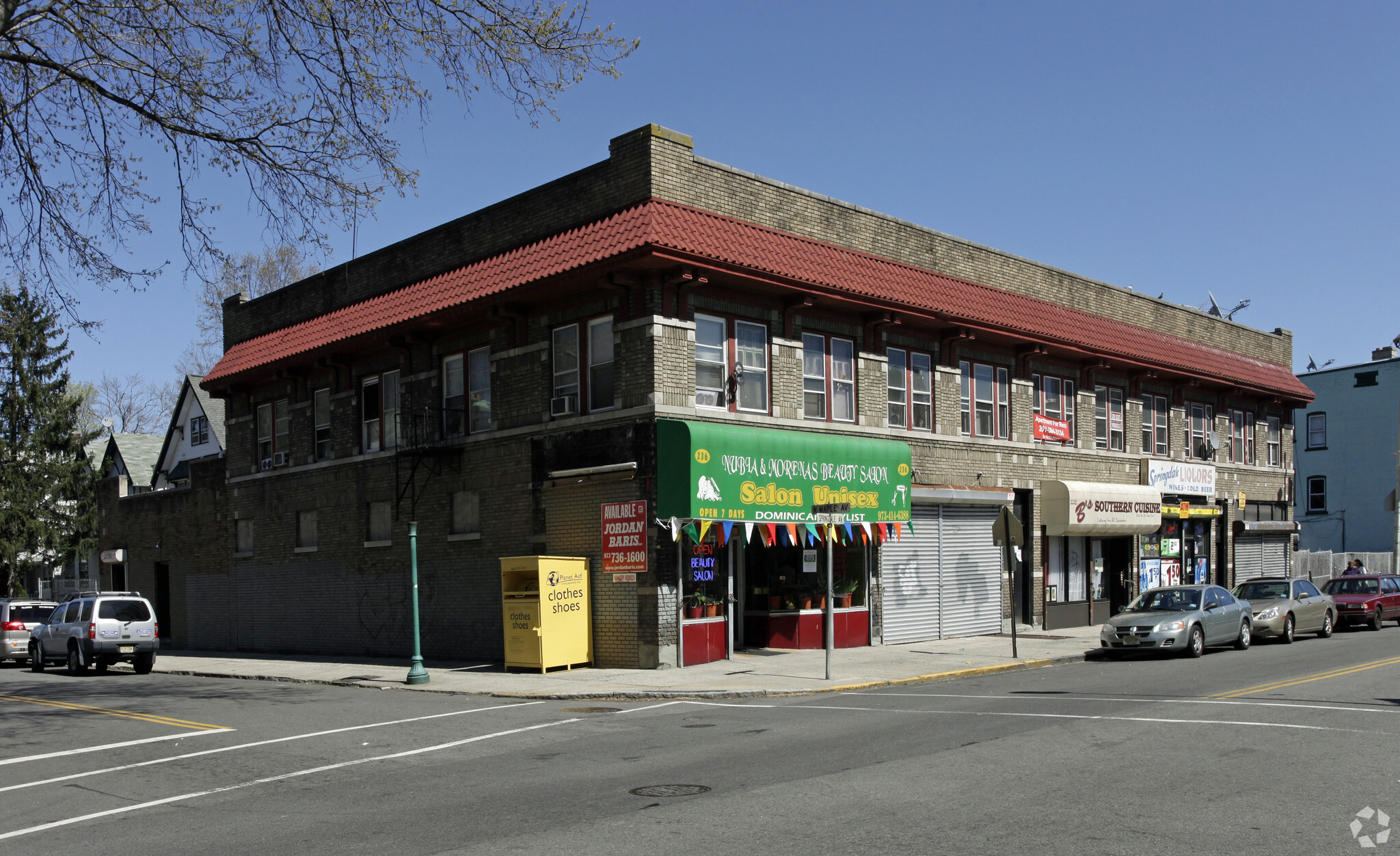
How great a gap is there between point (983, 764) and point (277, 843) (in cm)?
583

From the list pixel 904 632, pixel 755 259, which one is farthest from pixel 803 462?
pixel 904 632

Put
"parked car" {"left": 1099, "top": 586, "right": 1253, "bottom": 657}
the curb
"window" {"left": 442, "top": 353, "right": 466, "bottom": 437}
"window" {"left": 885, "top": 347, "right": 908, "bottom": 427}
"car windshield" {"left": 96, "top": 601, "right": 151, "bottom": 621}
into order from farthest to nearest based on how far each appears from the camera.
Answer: "car windshield" {"left": 96, "top": 601, "right": 151, "bottom": 621} < "window" {"left": 885, "top": 347, "right": 908, "bottom": 427} < "window" {"left": 442, "top": 353, "right": 466, "bottom": 437} < "parked car" {"left": 1099, "top": 586, "right": 1253, "bottom": 657} < the curb

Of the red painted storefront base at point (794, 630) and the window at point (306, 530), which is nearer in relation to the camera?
the red painted storefront base at point (794, 630)

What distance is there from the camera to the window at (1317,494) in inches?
2125

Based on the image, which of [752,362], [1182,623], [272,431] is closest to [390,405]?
[272,431]

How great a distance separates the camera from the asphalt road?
7605 mm

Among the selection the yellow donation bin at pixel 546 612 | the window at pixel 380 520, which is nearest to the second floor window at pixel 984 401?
the yellow donation bin at pixel 546 612

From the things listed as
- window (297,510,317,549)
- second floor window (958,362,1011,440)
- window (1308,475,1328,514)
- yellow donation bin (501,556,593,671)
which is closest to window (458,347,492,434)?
yellow donation bin (501,556,593,671)

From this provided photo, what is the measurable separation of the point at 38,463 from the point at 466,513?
32.9 metres

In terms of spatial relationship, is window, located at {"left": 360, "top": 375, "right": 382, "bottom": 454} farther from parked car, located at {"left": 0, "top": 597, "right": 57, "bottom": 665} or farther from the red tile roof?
parked car, located at {"left": 0, "top": 597, "right": 57, "bottom": 665}

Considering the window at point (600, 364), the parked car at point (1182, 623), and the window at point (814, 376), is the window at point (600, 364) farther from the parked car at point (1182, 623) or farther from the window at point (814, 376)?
the parked car at point (1182, 623)

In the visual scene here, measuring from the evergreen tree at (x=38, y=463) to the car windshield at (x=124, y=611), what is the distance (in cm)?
2344

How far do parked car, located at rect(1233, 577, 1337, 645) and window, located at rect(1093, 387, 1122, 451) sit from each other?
6298 mm

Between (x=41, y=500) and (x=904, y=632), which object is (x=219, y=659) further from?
(x=41, y=500)
